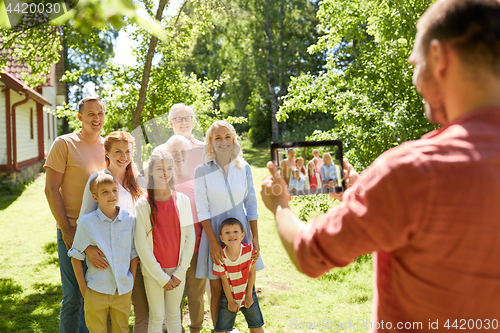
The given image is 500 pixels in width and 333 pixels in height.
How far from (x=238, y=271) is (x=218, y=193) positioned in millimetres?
681

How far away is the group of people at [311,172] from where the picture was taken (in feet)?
5.42

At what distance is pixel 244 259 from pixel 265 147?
78.5 feet

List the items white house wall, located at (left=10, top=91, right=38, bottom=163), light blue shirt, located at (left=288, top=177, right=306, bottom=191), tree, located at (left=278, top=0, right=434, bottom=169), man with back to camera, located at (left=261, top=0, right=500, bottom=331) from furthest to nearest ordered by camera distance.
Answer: white house wall, located at (left=10, top=91, right=38, bottom=163)
tree, located at (left=278, top=0, right=434, bottom=169)
light blue shirt, located at (left=288, top=177, right=306, bottom=191)
man with back to camera, located at (left=261, top=0, right=500, bottom=331)

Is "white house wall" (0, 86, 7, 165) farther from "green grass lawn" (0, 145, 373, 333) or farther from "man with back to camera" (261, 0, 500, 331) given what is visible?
"man with back to camera" (261, 0, 500, 331)

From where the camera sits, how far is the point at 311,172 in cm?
171

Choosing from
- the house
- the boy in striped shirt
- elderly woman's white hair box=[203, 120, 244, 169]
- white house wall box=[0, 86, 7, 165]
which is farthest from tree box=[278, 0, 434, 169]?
white house wall box=[0, 86, 7, 165]

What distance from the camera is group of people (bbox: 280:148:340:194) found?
1.65 meters

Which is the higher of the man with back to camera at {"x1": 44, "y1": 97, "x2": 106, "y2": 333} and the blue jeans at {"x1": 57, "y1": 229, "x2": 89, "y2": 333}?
the man with back to camera at {"x1": 44, "y1": 97, "x2": 106, "y2": 333}

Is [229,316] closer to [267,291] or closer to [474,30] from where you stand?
[267,291]

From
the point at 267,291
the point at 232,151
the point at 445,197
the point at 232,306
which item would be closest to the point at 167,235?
the point at 232,306

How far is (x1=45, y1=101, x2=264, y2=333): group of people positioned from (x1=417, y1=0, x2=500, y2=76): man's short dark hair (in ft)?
7.81

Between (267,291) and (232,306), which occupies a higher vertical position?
(232,306)

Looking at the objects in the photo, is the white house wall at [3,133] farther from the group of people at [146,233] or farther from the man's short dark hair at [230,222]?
the man's short dark hair at [230,222]

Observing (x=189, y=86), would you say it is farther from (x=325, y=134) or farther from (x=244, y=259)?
(x=244, y=259)
